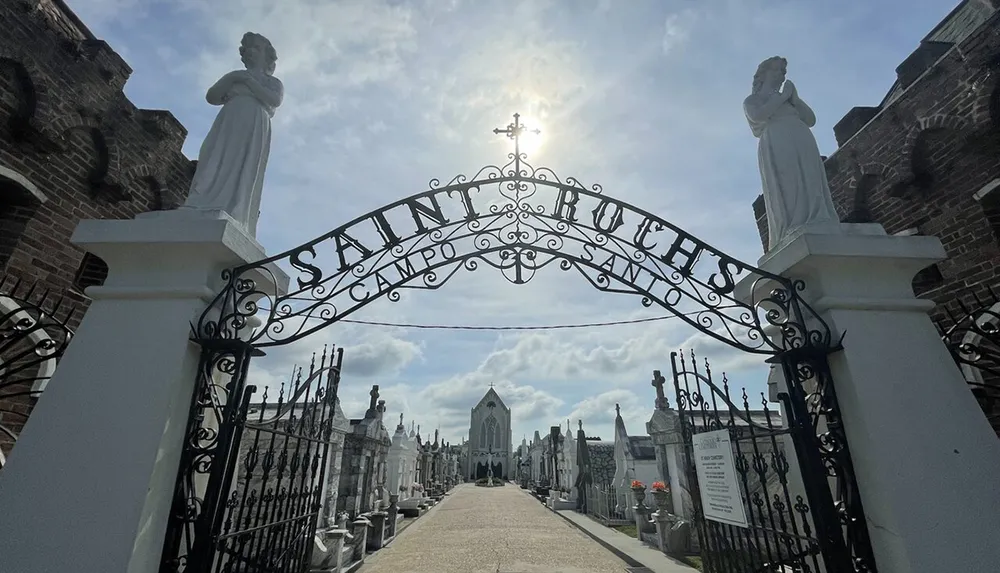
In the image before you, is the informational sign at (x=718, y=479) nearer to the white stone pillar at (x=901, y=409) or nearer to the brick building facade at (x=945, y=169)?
the white stone pillar at (x=901, y=409)

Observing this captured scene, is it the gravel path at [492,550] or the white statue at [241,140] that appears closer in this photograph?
the white statue at [241,140]

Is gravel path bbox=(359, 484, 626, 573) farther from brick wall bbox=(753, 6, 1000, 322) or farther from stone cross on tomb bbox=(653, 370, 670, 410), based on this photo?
brick wall bbox=(753, 6, 1000, 322)

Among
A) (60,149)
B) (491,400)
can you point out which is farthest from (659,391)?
(491,400)

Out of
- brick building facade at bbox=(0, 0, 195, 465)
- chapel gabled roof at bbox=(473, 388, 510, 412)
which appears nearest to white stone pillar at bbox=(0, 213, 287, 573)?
brick building facade at bbox=(0, 0, 195, 465)

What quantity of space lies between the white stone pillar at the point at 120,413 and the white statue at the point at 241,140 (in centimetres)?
31

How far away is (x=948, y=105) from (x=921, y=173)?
93 centimetres

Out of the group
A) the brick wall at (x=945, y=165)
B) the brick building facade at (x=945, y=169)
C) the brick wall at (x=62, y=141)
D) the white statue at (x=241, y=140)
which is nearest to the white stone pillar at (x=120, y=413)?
the white statue at (x=241, y=140)

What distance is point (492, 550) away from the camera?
429 inches

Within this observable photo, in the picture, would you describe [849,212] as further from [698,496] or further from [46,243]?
[46,243]

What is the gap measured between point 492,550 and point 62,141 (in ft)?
36.2

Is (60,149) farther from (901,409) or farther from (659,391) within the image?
(659,391)

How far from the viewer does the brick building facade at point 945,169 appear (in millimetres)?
5961

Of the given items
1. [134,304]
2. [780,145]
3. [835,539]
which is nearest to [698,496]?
[835,539]

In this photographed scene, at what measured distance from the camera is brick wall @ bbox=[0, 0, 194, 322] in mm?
6047
